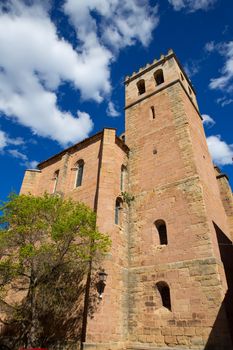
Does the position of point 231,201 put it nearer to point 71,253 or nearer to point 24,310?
point 71,253

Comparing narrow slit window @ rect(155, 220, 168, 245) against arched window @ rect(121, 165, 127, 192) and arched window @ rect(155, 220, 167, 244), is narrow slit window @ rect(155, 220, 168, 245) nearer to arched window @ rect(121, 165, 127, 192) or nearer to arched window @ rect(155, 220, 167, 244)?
arched window @ rect(155, 220, 167, 244)

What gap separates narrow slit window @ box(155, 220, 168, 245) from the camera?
12.2 m

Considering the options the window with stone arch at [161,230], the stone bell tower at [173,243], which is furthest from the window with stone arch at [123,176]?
the window with stone arch at [161,230]

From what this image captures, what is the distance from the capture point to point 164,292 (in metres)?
10.9

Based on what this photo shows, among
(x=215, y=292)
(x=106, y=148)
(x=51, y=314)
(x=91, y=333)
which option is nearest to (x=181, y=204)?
(x=215, y=292)

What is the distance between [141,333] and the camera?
1034 centimetres

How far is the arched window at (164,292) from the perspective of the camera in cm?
1055

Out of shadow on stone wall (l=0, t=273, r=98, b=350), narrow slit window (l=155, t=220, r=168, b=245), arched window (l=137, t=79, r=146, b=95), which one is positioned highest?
arched window (l=137, t=79, r=146, b=95)

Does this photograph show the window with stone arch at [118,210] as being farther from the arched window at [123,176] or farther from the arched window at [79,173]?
the arched window at [79,173]

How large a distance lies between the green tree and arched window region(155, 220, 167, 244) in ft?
11.3

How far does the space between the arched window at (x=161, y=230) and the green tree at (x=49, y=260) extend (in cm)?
344

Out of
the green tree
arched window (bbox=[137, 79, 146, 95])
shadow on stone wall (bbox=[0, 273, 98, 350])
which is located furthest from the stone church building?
arched window (bbox=[137, 79, 146, 95])

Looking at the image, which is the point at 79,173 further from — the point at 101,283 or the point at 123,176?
the point at 101,283

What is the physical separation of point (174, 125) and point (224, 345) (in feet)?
35.7
